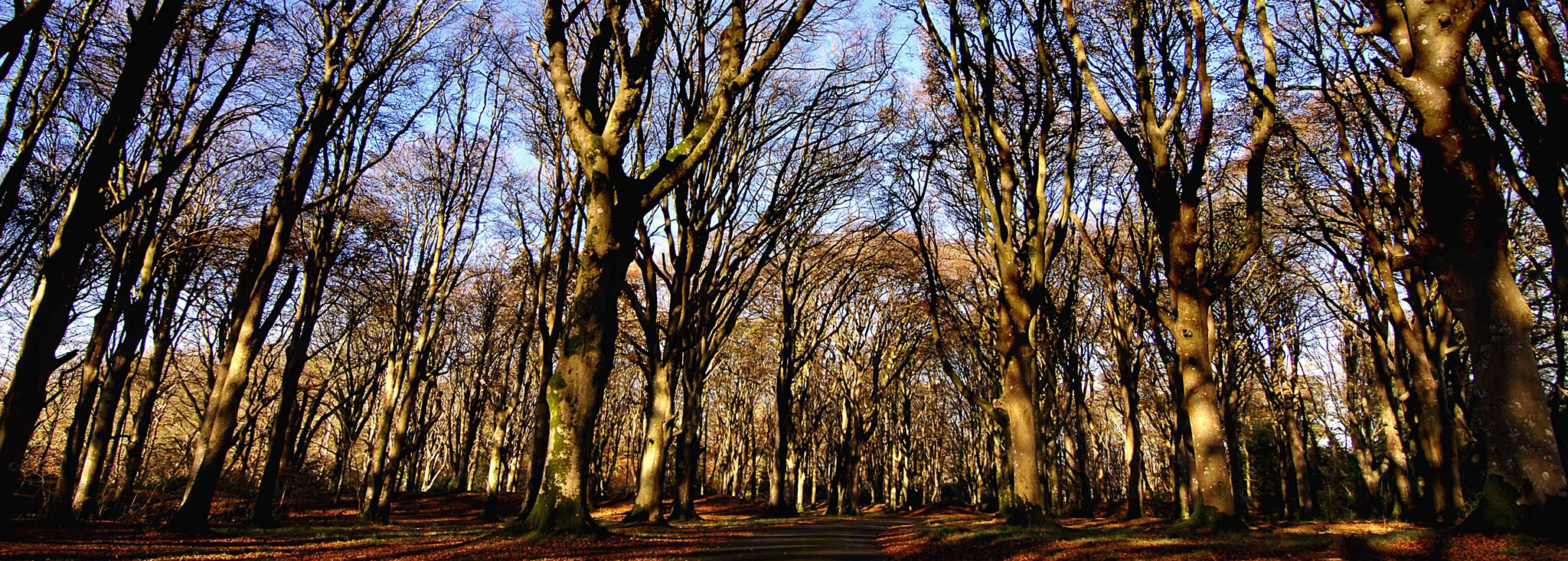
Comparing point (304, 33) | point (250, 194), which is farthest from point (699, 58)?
point (250, 194)

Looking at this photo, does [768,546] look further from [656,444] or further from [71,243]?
[71,243]

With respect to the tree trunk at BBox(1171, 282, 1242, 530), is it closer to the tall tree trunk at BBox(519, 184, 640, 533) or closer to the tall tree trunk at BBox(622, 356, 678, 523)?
the tall tree trunk at BBox(519, 184, 640, 533)

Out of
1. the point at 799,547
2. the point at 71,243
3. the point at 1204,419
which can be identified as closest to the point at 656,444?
the point at 799,547

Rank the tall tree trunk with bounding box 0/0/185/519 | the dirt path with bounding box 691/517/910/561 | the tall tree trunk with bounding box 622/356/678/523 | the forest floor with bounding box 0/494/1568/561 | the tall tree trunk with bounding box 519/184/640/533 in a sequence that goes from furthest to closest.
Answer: the tall tree trunk with bounding box 622/356/678/523, the dirt path with bounding box 691/517/910/561, the tall tree trunk with bounding box 519/184/640/533, the tall tree trunk with bounding box 0/0/185/519, the forest floor with bounding box 0/494/1568/561

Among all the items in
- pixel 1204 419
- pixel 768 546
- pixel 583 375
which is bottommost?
pixel 768 546

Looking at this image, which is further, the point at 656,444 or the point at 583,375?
the point at 656,444

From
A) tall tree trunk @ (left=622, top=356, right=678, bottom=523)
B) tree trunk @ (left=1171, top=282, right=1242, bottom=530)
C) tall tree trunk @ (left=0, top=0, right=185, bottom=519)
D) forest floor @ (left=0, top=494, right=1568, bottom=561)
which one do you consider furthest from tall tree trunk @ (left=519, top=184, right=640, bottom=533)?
tree trunk @ (left=1171, top=282, right=1242, bottom=530)

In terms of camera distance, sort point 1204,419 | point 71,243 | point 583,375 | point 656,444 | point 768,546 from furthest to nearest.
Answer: point 656,444, point 768,546, point 1204,419, point 71,243, point 583,375

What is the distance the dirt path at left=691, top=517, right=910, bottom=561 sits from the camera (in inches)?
321

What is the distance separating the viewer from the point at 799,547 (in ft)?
32.0

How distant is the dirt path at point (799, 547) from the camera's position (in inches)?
321

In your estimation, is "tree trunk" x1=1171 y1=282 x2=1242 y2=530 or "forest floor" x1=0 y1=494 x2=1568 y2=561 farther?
"tree trunk" x1=1171 y1=282 x2=1242 y2=530

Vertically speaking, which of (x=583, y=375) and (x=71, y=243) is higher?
(x=71, y=243)

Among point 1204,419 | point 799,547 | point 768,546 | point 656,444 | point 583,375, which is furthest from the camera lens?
point 656,444
